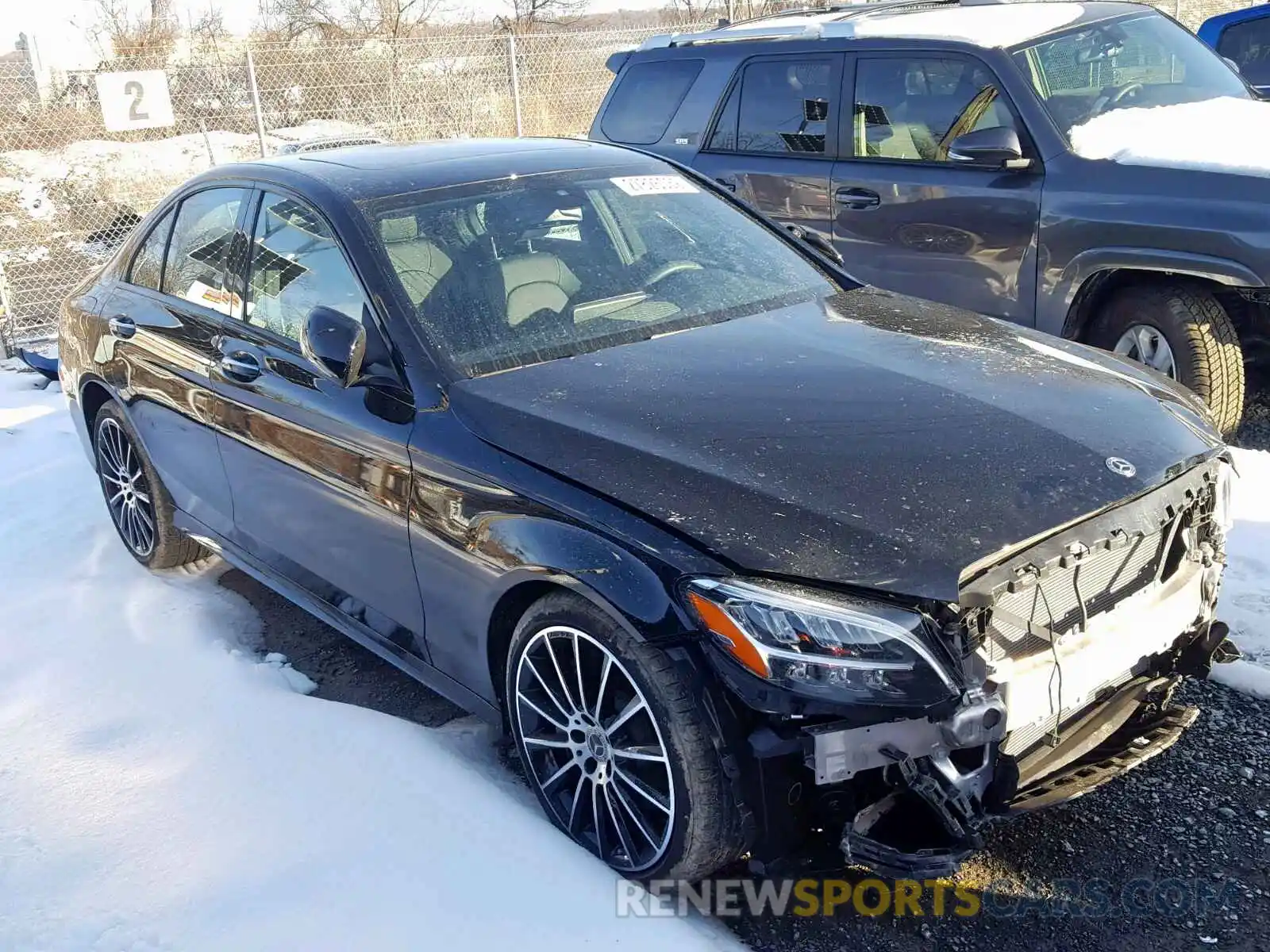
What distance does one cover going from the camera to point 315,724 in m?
3.31

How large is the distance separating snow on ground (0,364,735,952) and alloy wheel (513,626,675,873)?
10 cm

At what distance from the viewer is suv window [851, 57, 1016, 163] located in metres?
5.67

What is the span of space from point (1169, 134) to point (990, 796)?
406 centimetres

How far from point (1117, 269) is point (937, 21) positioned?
1.76 metres

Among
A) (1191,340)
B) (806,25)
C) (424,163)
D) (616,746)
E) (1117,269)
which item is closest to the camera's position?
(616,746)

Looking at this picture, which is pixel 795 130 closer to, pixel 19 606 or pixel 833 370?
pixel 833 370

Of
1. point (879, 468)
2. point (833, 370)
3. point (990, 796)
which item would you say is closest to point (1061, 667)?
point (990, 796)

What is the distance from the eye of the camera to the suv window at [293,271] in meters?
3.51

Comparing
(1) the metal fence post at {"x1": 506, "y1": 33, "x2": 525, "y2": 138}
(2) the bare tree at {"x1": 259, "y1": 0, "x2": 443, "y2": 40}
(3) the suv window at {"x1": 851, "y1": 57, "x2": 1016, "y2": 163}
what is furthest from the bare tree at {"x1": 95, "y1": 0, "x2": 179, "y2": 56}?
(3) the suv window at {"x1": 851, "y1": 57, "x2": 1016, "y2": 163}

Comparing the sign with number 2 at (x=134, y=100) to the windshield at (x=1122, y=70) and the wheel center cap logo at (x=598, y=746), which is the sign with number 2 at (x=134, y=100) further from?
the wheel center cap logo at (x=598, y=746)

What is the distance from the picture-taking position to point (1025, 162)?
17.9 feet

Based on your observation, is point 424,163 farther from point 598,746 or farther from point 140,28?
point 140,28

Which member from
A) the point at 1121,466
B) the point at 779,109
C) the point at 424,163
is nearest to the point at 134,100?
the point at 779,109

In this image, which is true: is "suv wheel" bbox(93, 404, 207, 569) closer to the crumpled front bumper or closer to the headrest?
the headrest
